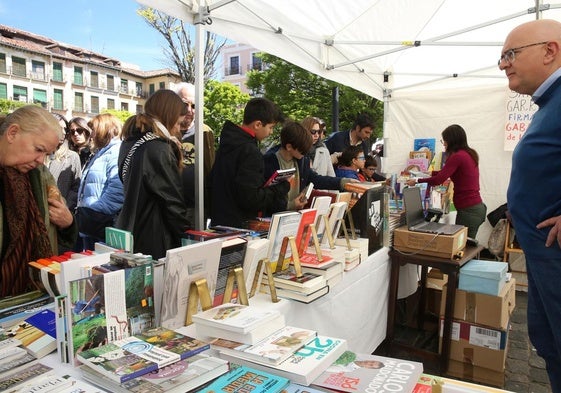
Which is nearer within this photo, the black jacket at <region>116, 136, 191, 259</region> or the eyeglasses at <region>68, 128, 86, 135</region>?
the black jacket at <region>116, 136, 191, 259</region>

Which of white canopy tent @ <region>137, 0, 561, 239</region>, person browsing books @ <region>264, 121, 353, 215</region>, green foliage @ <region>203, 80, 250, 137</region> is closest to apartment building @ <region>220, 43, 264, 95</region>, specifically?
green foliage @ <region>203, 80, 250, 137</region>

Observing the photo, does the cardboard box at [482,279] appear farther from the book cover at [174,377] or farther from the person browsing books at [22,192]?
the person browsing books at [22,192]

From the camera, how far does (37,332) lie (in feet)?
3.48

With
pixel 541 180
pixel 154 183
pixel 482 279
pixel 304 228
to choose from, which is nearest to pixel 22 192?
pixel 154 183

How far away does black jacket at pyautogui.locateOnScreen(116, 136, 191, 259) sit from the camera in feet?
5.66

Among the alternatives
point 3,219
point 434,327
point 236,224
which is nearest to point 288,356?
point 3,219

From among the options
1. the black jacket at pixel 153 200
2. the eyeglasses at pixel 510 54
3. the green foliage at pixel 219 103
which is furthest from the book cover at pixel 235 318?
the green foliage at pixel 219 103

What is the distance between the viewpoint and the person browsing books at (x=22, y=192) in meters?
1.29

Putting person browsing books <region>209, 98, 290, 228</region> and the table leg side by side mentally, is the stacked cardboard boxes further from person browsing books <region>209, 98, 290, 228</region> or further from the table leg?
person browsing books <region>209, 98, 290, 228</region>

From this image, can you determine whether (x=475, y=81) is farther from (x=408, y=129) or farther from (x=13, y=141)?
(x=13, y=141)

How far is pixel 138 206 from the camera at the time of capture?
174 centimetres

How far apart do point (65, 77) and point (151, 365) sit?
43026 mm

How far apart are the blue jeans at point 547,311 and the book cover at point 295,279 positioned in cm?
78

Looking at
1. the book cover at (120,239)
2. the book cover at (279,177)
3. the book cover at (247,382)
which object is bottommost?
the book cover at (247,382)
